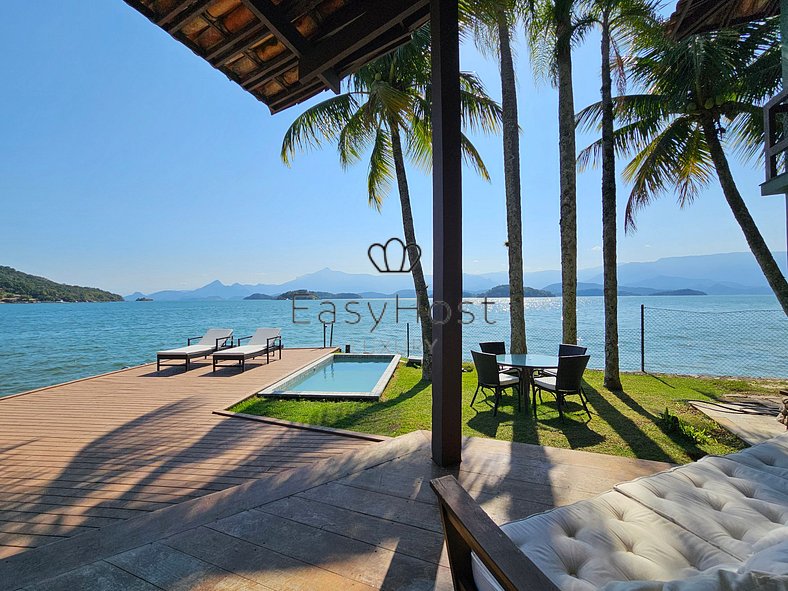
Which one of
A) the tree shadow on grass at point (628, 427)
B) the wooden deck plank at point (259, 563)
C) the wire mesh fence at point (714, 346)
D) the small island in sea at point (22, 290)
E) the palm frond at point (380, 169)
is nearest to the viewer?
the wooden deck plank at point (259, 563)

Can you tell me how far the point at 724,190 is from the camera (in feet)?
19.6

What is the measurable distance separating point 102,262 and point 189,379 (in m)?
49.1

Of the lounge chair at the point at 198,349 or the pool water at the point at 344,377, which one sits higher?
the lounge chair at the point at 198,349

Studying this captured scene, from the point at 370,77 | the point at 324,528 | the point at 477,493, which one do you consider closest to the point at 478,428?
the point at 477,493

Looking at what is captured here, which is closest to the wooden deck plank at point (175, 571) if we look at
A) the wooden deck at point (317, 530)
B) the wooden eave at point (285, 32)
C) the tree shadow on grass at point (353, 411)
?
the wooden deck at point (317, 530)

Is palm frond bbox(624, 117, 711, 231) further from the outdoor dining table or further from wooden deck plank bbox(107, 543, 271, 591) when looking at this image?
wooden deck plank bbox(107, 543, 271, 591)

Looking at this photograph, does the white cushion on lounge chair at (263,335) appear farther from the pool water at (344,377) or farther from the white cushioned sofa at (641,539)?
the white cushioned sofa at (641,539)

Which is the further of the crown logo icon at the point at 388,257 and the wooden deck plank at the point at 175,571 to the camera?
the crown logo icon at the point at 388,257

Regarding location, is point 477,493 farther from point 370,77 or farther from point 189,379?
point 370,77

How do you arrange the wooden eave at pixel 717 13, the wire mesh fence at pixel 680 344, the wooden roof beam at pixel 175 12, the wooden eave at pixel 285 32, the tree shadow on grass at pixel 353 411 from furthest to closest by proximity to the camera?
the wire mesh fence at pixel 680 344, the wooden eave at pixel 717 13, the tree shadow on grass at pixel 353 411, the wooden eave at pixel 285 32, the wooden roof beam at pixel 175 12

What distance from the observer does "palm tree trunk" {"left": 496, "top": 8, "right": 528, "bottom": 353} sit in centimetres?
650

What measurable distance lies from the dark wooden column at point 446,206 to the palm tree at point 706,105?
223 inches

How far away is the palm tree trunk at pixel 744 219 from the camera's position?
5.39m

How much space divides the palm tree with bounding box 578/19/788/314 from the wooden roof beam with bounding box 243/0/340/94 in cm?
620
